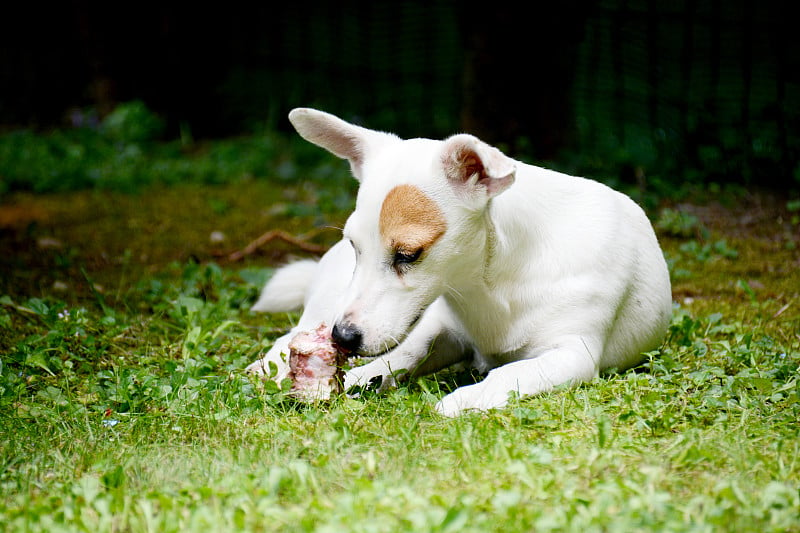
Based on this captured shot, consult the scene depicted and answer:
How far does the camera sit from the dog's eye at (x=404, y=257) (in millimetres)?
3016

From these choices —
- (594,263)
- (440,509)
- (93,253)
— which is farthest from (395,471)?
(93,253)

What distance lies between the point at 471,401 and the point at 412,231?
60 cm

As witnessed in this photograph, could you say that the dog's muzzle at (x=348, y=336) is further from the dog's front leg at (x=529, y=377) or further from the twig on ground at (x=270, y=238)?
the twig on ground at (x=270, y=238)

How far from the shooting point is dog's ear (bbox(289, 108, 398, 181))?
3402 mm

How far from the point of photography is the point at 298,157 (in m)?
8.58

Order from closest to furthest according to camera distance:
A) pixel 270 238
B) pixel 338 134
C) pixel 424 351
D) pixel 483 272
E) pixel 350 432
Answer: pixel 350 432 → pixel 483 272 → pixel 338 134 → pixel 424 351 → pixel 270 238

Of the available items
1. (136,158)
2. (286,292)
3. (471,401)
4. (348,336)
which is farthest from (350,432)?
(136,158)

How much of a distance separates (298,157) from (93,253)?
9.98 feet

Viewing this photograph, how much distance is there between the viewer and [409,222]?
3.02 m

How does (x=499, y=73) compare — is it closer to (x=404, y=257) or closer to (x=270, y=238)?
(x=270, y=238)

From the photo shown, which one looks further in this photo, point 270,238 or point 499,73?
point 499,73

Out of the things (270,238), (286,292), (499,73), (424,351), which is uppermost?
(499,73)

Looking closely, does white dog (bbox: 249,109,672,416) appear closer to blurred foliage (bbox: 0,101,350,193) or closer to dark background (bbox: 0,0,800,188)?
dark background (bbox: 0,0,800,188)

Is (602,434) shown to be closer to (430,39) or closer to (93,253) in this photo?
(93,253)
